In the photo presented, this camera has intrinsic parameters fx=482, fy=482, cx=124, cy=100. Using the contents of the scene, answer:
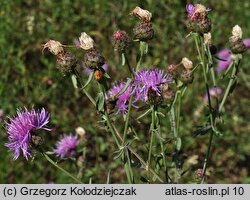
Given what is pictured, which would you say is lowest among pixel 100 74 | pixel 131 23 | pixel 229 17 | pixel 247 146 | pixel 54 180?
pixel 100 74

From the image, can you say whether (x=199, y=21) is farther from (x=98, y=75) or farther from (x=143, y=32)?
(x=98, y=75)

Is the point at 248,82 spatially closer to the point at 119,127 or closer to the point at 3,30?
the point at 119,127

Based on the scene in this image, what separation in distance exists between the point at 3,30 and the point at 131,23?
41.8 inches

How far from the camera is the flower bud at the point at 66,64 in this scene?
6.23 feet

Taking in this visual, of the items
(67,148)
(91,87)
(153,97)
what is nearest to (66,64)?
(153,97)

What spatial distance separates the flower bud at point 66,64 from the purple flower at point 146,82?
26 cm

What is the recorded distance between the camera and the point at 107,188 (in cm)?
188

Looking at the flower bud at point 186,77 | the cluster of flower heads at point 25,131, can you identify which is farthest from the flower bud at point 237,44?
the cluster of flower heads at point 25,131

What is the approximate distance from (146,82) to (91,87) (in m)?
1.93

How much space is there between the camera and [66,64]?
74.8 inches

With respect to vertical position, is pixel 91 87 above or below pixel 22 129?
above

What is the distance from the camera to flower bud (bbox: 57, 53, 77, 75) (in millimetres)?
1898

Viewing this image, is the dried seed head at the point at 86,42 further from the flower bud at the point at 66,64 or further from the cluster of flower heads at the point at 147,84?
the cluster of flower heads at the point at 147,84

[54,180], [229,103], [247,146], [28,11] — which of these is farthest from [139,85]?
[28,11]
